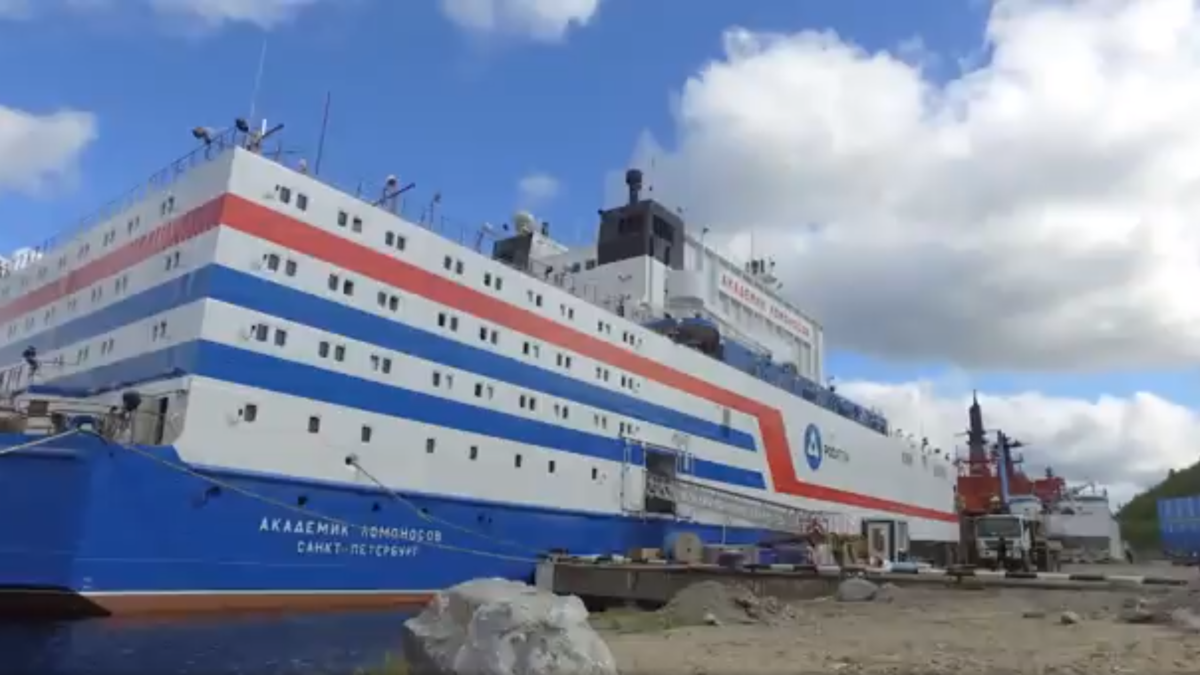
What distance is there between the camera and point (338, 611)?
53.8ft

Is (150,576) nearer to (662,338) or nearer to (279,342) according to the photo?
(279,342)

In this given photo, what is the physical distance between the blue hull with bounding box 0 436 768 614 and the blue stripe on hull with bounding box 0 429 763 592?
0.02m

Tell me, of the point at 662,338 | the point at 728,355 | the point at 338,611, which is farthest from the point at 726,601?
the point at 728,355

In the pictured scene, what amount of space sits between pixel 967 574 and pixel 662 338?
1130cm

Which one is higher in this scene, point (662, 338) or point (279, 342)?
point (662, 338)

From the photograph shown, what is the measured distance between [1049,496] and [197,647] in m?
68.7

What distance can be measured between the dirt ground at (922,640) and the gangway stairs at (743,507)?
1049cm

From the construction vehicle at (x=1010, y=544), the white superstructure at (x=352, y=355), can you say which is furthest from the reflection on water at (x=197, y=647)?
the construction vehicle at (x=1010, y=544)

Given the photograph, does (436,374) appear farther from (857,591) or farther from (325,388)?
(857,591)

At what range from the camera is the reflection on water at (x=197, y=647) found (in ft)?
34.9

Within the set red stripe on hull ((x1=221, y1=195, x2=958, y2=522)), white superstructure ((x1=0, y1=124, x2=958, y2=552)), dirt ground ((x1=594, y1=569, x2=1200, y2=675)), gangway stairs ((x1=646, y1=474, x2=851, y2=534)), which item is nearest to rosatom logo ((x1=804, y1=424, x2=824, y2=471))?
red stripe on hull ((x1=221, y1=195, x2=958, y2=522))

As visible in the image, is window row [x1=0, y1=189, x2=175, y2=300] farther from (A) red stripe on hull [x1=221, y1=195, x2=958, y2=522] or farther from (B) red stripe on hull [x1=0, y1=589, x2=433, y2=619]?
(B) red stripe on hull [x1=0, y1=589, x2=433, y2=619]

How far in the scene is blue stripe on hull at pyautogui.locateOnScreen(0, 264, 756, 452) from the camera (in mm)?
16078

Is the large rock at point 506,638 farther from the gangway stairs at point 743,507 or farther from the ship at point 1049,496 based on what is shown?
the ship at point 1049,496
